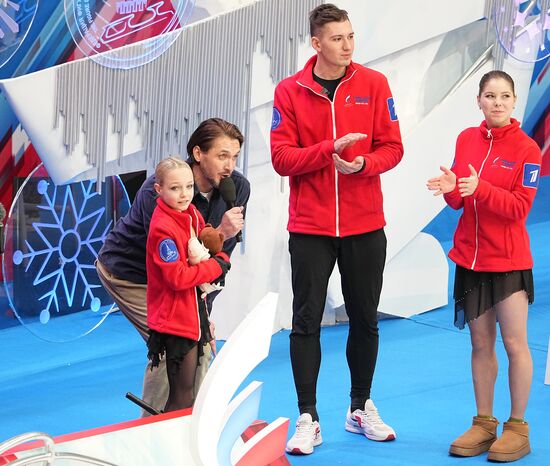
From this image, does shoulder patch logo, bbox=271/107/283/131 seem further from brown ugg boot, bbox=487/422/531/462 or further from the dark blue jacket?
brown ugg boot, bbox=487/422/531/462

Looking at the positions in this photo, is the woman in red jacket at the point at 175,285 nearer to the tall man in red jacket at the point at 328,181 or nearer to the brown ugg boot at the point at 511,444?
the tall man in red jacket at the point at 328,181

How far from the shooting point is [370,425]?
11.5 feet

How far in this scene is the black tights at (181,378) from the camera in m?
2.96

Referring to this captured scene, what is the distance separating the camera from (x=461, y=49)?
5.49 m

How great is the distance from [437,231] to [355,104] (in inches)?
102

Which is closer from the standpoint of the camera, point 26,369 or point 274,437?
point 274,437

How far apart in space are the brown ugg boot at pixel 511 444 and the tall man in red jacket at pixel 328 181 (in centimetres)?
39

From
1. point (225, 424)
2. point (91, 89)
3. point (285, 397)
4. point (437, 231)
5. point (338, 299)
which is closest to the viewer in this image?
point (225, 424)

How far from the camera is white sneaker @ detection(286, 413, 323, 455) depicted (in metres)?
3.36

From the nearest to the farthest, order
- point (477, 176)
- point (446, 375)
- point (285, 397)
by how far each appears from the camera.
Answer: point (477, 176)
point (285, 397)
point (446, 375)

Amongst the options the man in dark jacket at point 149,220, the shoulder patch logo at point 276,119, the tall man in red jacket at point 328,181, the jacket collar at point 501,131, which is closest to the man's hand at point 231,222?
the man in dark jacket at point 149,220

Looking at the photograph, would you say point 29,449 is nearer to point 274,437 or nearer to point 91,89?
point 274,437

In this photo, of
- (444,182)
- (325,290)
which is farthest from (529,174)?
(325,290)

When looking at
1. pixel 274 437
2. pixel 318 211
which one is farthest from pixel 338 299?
pixel 274 437
